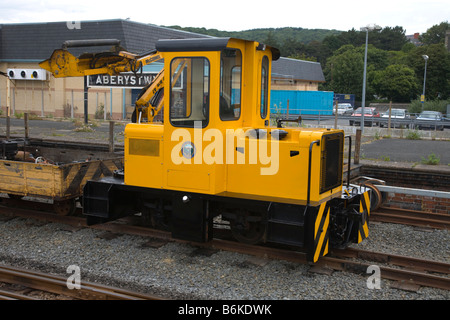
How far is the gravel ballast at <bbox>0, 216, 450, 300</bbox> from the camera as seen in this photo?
589 centimetres

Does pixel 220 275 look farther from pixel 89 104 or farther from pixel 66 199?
pixel 89 104

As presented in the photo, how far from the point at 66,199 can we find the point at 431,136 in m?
19.5

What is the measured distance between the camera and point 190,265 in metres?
6.73

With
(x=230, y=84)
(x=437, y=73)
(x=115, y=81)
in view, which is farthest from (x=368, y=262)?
(x=437, y=73)

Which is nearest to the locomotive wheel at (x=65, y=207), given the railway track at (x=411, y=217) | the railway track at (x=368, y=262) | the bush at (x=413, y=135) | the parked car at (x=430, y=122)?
the railway track at (x=368, y=262)

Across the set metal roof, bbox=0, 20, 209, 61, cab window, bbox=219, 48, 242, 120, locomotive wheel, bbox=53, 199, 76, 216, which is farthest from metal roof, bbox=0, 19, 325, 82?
cab window, bbox=219, 48, 242, 120

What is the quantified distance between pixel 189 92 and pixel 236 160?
1.17 m

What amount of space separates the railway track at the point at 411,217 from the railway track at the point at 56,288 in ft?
18.4

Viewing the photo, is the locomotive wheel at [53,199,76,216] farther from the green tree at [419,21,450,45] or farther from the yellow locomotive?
the green tree at [419,21,450,45]

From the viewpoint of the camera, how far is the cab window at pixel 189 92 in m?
6.50

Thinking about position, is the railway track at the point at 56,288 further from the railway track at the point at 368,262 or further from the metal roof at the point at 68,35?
the metal roof at the point at 68,35

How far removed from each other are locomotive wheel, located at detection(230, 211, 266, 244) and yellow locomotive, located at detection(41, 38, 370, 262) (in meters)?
0.02

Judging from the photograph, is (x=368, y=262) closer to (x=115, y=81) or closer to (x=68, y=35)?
(x=115, y=81)

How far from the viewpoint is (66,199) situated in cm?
841
